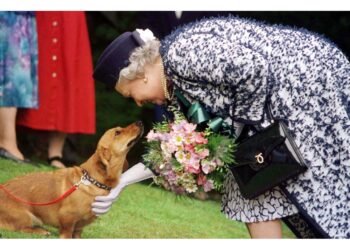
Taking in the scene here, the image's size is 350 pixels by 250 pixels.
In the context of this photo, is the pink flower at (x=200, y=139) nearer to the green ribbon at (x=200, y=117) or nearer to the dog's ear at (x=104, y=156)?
the green ribbon at (x=200, y=117)

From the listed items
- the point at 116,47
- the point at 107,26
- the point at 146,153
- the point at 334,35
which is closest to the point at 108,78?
the point at 116,47

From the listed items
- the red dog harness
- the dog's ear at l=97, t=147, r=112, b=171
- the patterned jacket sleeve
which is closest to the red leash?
the red dog harness

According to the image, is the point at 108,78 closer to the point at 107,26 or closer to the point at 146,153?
the point at 146,153

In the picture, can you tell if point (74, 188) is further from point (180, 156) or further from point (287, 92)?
point (287, 92)

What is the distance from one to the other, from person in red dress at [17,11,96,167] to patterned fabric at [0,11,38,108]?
35 mm

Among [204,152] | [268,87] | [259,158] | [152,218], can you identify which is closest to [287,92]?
[268,87]

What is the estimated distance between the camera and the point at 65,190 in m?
2.64

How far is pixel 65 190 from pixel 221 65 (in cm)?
81

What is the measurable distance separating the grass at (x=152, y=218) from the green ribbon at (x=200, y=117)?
1.24ft

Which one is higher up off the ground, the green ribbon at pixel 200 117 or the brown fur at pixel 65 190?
the green ribbon at pixel 200 117

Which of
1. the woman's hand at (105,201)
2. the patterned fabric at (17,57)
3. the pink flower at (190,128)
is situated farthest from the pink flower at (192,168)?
the patterned fabric at (17,57)

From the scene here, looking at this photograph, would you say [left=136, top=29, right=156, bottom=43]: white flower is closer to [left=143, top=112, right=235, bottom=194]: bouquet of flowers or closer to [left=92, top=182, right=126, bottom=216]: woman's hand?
[left=143, top=112, right=235, bottom=194]: bouquet of flowers

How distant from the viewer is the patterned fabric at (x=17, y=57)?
2.78m

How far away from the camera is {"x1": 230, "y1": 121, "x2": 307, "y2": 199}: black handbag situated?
7.52 feet
